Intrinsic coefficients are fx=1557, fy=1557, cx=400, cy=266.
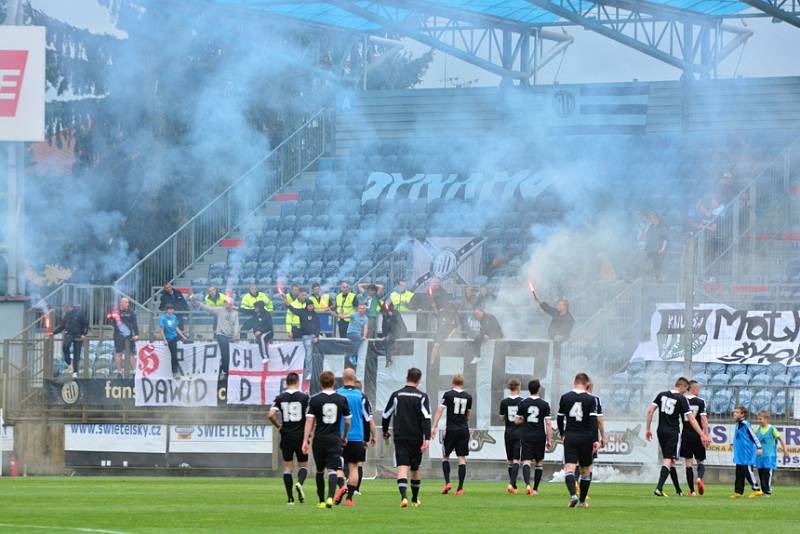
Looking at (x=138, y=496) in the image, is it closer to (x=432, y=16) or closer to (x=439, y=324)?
(x=439, y=324)

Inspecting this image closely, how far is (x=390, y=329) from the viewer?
29.3 m

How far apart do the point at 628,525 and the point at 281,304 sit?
1941 centimetres

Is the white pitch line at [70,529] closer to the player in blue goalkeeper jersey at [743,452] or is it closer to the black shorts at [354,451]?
the black shorts at [354,451]

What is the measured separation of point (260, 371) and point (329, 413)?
1145 cm

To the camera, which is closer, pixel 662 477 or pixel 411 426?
pixel 411 426

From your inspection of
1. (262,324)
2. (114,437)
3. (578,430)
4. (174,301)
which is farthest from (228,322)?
(578,430)

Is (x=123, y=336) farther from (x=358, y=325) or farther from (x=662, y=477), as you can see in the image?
(x=662, y=477)

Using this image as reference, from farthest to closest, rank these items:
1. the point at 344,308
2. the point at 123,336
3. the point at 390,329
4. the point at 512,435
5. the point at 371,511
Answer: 1. the point at 344,308
2. the point at 123,336
3. the point at 390,329
4. the point at 512,435
5. the point at 371,511

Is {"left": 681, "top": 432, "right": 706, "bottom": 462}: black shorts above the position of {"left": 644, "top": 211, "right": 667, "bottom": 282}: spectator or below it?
below

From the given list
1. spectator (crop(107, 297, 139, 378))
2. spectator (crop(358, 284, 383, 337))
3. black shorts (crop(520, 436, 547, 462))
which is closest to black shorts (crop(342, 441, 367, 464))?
black shorts (crop(520, 436, 547, 462))

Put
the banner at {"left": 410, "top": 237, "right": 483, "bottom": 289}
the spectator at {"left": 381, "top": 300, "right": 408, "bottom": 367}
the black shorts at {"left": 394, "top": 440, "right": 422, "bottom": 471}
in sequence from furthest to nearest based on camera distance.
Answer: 1. the banner at {"left": 410, "top": 237, "right": 483, "bottom": 289}
2. the spectator at {"left": 381, "top": 300, "right": 408, "bottom": 367}
3. the black shorts at {"left": 394, "top": 440, "right": 422, "bottom": 471}

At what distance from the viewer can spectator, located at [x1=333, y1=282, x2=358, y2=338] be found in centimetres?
3059

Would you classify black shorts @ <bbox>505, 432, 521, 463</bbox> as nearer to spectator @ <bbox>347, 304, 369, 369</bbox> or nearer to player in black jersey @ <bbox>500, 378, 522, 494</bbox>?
player in black jersey @ <bbox>500, 378, 522, 494</bbox>

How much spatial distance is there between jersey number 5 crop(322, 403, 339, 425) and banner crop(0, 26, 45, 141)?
13.4 meters
